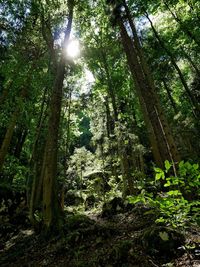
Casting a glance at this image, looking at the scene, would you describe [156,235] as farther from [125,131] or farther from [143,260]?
[125,131]

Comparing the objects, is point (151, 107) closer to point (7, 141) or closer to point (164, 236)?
point (164, 236)

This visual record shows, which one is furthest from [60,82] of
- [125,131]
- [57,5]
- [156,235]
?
[156,235]

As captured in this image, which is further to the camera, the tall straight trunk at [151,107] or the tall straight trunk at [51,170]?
the tall straight trunk at [151,107]

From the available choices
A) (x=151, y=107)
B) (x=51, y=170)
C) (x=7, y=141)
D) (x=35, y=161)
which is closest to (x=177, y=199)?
(x=51, y=170)

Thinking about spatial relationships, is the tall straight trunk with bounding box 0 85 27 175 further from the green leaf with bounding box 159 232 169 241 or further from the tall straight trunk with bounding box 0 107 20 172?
the green leaf with bounding box 159 232 169 241

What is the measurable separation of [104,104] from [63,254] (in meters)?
15.7

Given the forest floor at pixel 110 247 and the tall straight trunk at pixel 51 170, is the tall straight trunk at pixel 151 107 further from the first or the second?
the tall straight trunk at pixel 51 170

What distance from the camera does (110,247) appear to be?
6055 mm

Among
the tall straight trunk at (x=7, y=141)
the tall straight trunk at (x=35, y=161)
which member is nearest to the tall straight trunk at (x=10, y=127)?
the tall straight trunk at (x=7, y=141)

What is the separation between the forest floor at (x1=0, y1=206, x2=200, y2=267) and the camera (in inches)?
186

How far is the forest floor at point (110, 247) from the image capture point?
15.5ft

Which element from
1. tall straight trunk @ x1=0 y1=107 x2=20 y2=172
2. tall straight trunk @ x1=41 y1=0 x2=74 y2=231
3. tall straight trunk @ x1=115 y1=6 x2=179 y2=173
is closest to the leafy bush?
tall straight trunk @ x1=115 y1=6 x2=179 y2=173

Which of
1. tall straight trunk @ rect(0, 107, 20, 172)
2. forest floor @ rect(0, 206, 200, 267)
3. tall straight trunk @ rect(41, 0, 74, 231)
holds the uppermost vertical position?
tall straight trunk @ rect(0, 107, 20, 172)

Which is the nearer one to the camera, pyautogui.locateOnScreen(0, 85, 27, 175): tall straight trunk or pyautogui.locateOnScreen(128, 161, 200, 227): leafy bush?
pyautogui.locateOnScreen(128, 161, 200, 227): leafy bush
